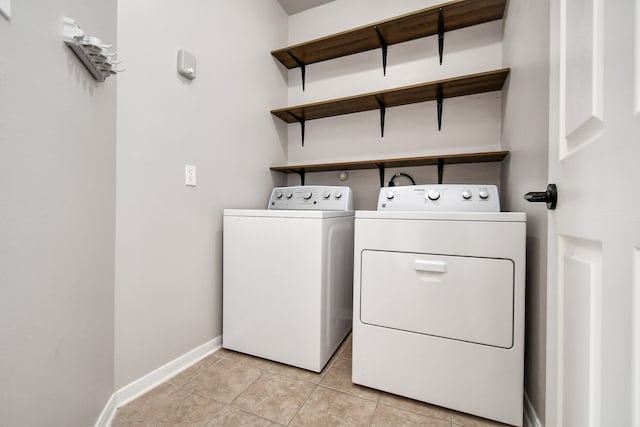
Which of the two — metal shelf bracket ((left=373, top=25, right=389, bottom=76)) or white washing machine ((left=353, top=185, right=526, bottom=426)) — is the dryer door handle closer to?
white washing machine ((left=353, top=185, right=526, bottom=426))

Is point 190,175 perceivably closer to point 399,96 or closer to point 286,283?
point 286,283

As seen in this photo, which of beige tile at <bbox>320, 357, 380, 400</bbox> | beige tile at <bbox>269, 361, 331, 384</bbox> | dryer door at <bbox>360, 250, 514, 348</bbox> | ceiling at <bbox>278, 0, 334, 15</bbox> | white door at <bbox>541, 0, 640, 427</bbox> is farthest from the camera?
ceiling at <bbox>278, 0, 334, 15</bbox>

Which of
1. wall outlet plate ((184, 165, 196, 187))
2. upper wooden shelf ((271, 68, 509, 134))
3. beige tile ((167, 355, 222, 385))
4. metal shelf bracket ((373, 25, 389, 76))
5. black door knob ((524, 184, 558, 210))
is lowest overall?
beige tile ((167, 355, 222, 385))

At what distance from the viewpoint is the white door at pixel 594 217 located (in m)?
0.38

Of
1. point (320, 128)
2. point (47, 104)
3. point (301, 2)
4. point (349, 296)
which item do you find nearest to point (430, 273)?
point (349, 296)

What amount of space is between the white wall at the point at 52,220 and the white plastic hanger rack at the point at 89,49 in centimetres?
2

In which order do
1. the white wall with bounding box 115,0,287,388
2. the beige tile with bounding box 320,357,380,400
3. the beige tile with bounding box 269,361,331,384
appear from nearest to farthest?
the white wall with bounding box 115,0,287,388
the beige tile with bounding box 320,357,380,400
the beige tile with bounding box 269,361,331,384

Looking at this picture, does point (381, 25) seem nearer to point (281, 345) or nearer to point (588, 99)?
point (588, 99)

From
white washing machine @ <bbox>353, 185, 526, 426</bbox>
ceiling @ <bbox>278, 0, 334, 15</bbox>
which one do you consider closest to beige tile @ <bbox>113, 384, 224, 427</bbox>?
white washing machine @ <bbox>353, 185, 526, 426</bbox>

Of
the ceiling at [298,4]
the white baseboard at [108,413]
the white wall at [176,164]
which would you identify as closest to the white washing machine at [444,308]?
the white wall at [176,164]

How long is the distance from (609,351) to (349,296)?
4.84 ft

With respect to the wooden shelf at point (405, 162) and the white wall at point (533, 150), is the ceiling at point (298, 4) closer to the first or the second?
the wooden shelf at point (405, 162)

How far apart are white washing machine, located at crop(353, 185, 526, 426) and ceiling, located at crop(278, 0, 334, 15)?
7.01 feet

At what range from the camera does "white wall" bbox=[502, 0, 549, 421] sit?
0.99 metres
